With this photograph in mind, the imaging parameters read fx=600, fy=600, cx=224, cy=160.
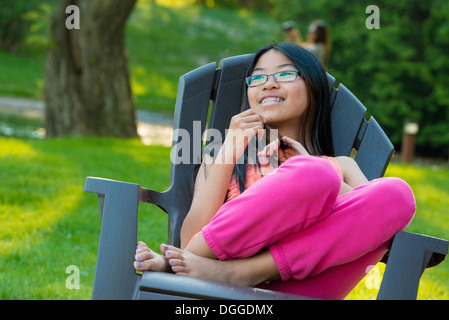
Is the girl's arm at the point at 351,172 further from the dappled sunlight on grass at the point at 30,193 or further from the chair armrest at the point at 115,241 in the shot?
the dappled sunlight on grass at the point at 30,193

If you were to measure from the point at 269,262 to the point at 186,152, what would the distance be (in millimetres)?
→ 784

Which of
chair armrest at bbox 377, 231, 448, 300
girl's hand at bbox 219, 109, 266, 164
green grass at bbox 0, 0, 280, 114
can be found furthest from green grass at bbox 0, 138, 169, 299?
green grass at bbox 0, 0, 280, 114

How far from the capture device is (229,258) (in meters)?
1.78

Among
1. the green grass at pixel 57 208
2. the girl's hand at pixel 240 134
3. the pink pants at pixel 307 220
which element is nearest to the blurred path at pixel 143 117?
the green grass at pixel 57 208

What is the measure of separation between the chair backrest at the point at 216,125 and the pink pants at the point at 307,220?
0.52 meters

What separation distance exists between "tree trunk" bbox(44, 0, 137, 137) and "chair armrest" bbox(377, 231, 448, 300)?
227 inches

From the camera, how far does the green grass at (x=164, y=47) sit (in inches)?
620

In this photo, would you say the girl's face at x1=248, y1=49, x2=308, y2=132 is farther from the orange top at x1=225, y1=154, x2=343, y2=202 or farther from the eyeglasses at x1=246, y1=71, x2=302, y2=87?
the orange top at x1=225, y1=154, x2=343, y2=202

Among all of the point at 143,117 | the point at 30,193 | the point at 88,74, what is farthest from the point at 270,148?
the point at 143,117

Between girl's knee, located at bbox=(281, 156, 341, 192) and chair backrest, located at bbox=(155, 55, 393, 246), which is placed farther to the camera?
chair backrest, located at bbox=(155, 55, 393, 246)

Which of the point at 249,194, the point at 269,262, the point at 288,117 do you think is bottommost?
the point at 269,262

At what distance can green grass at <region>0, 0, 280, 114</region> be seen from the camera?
15.8m
